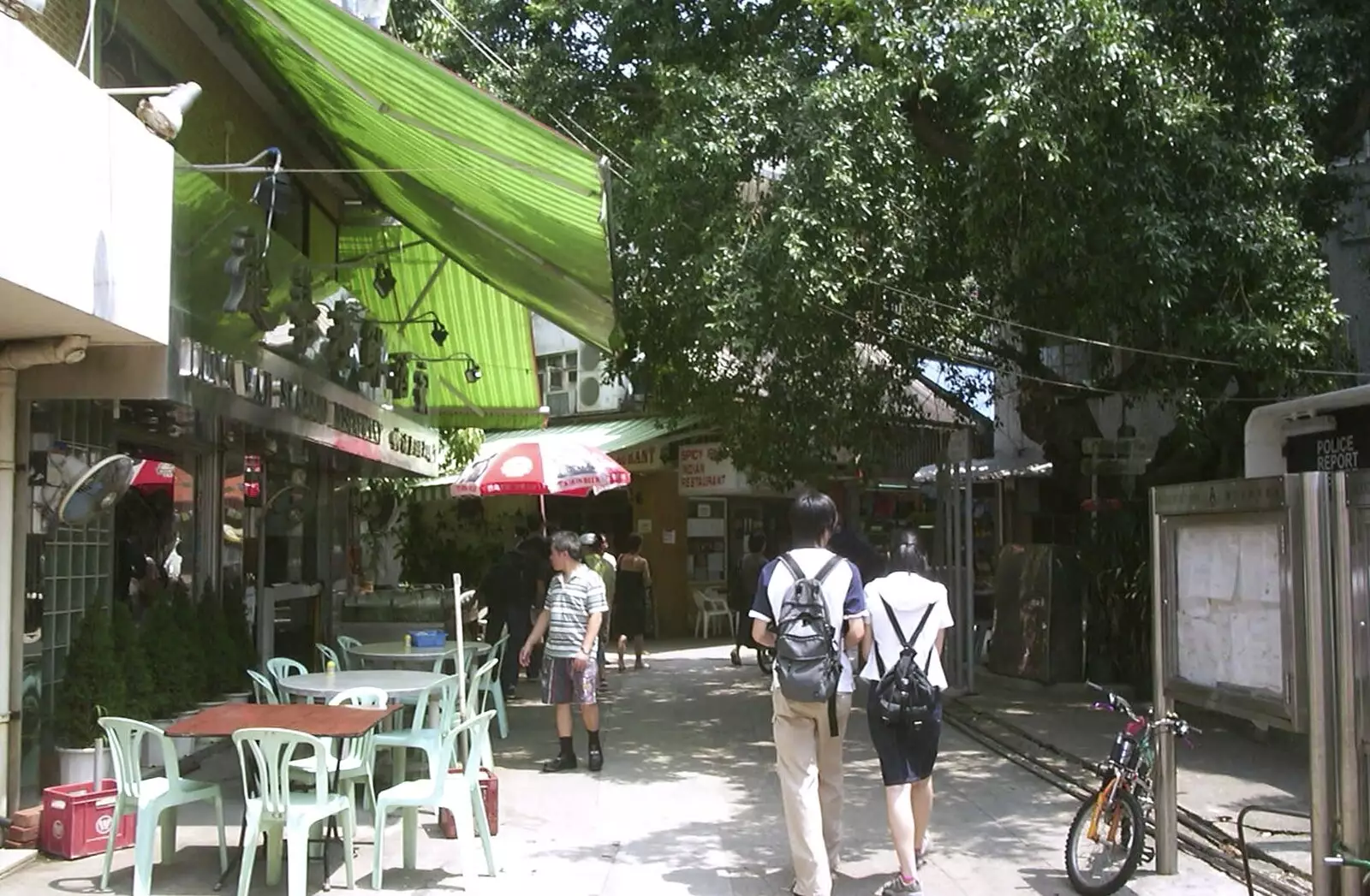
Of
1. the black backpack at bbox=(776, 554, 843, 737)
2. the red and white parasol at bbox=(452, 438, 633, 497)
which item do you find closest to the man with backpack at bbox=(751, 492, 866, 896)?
the black backpack at bbox=(776, 554, 843, 737)

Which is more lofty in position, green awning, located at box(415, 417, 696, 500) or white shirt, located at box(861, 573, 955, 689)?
green awning, located at box(415, 417, 696, 500)

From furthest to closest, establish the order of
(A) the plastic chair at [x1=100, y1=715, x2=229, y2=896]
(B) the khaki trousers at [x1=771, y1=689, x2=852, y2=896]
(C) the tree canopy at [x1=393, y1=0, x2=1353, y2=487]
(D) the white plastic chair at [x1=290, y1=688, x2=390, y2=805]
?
(C) the tree canopy at [x1=393, y1=0, x2=1353, y2=487] < (D) the white plastic chair at [x1=290, y1=688, x2=390, y2=805] < (A) the plastic chair at [x1=100, y1=715, x2=229, y2=896] < (B) the khaki trousers at [x1=771, y1=689, x2=852, y2=896]

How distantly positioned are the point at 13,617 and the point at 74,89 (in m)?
2.79

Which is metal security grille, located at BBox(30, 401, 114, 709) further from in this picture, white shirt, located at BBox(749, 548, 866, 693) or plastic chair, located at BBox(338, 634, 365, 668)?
white shirt, located at BBox(749, 548, 866, 693)

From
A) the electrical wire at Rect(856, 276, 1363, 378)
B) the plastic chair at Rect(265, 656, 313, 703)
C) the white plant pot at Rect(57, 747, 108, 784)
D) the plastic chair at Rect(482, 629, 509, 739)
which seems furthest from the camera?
the plastic chair at Rect(482, 629, 509, 739)

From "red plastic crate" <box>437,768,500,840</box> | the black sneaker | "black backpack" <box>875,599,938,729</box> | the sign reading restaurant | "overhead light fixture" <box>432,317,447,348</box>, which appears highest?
"overhead light fixture" <box>432,317,447,348</box>

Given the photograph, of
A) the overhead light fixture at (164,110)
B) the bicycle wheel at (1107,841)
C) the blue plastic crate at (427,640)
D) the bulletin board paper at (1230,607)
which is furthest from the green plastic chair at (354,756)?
the bulletin board paper at (1230,607)

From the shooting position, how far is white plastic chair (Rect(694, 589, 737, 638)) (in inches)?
810

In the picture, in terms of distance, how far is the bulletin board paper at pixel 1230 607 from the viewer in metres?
4.99

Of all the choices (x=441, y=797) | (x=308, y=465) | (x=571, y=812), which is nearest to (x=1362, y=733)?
(x=441, y=797)

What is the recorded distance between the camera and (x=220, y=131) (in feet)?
31.6

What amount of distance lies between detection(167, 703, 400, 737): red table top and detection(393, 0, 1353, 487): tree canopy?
4.17 meters

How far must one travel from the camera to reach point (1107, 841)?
235 inches

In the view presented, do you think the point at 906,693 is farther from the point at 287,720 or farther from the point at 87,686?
the point at 87,686
